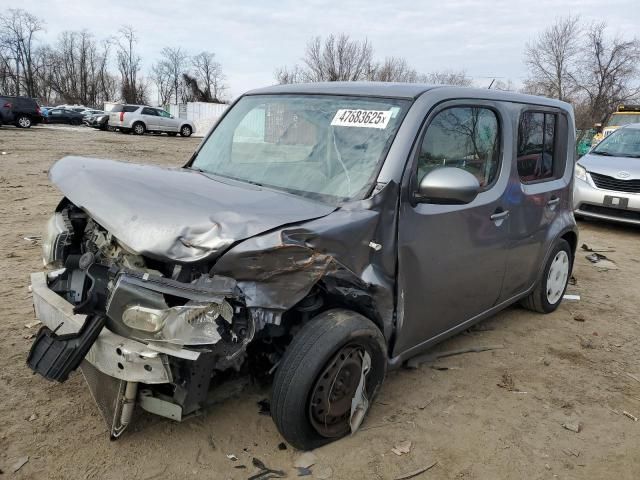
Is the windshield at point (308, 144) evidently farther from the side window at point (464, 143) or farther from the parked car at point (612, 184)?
the parked car at point (612, 184)

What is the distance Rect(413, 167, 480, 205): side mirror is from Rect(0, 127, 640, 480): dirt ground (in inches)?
50.5

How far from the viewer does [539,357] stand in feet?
12.8

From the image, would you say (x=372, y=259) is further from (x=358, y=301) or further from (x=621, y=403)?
(x=621, y=403)

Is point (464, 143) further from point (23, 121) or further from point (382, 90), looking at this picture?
point (23, 121)

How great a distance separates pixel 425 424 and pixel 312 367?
3.12 feet

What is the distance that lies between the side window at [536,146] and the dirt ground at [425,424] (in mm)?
1313

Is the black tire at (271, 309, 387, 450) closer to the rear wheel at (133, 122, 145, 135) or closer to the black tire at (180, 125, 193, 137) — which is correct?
the rear wheel at (133, 122, 145, 135)

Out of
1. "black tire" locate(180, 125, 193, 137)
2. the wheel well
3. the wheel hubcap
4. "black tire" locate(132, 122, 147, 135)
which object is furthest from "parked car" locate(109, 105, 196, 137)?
the wheel hubcap

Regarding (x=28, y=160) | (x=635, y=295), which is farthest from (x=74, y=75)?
(x=635, y=295)

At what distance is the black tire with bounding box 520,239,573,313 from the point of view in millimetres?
4398

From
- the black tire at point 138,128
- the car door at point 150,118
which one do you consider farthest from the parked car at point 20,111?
the car door at point 150,118

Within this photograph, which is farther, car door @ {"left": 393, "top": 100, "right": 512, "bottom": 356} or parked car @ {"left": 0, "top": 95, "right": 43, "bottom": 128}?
parked car @ {"left": 0, "top": 95, "right": 43, "bottom": 128}

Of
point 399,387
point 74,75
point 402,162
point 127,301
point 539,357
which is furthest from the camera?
point 74,75

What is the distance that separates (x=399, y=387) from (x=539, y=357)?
50.4 inches
